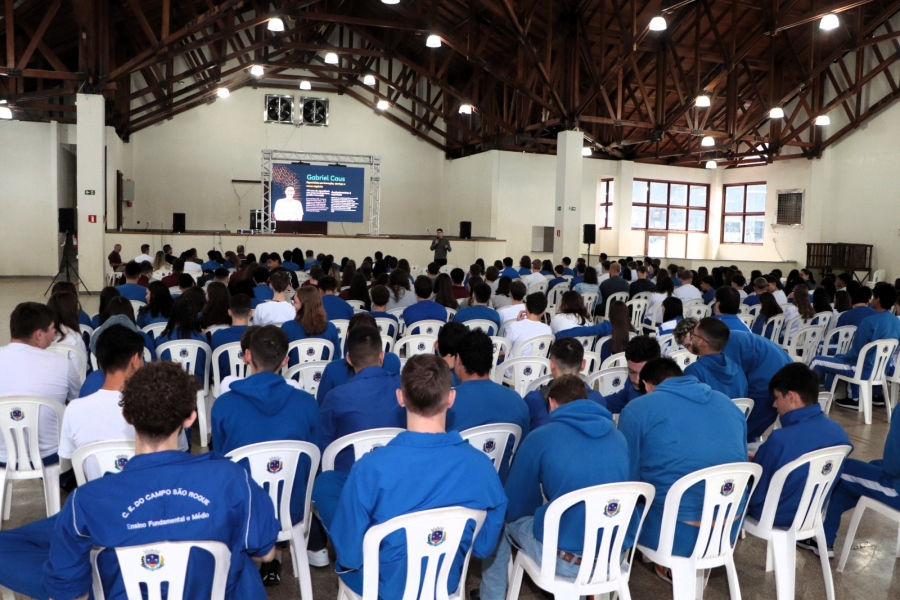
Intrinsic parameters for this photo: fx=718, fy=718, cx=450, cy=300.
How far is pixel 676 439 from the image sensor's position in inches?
108

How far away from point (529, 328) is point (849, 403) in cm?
331

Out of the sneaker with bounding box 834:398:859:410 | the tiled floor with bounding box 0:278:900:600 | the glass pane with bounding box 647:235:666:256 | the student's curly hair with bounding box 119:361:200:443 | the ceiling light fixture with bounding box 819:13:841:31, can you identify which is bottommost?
the tiled floor with bounding box 0:278:900:600

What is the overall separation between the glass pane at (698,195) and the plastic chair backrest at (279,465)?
73.5ft

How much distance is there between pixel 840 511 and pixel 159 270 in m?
9.47

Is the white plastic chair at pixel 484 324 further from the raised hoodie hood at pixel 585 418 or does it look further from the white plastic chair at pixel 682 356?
the raised hoodie hood at pixel 585 418

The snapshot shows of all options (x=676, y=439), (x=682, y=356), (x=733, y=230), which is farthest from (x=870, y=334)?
(x=733, y=230)

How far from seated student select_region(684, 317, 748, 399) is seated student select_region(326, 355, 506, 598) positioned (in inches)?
83.2

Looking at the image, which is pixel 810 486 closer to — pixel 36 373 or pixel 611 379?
pixel 611 379

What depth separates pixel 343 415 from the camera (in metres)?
3.18

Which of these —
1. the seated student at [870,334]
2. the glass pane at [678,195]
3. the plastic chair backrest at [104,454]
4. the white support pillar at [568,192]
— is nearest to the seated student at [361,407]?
the plastic chair backrest at [104,454]

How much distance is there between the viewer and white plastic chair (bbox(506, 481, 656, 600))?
2303 millimetres

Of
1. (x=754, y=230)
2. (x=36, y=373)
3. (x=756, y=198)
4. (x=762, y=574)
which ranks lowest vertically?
(x=762, y=574)

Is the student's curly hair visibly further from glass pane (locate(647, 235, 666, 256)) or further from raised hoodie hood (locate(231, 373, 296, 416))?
glass pane (locate(647, 235, 666, 256))

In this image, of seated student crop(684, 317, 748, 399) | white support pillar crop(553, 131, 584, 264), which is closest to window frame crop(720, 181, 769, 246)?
white support pillar crop(553, 131, 584, 264)
